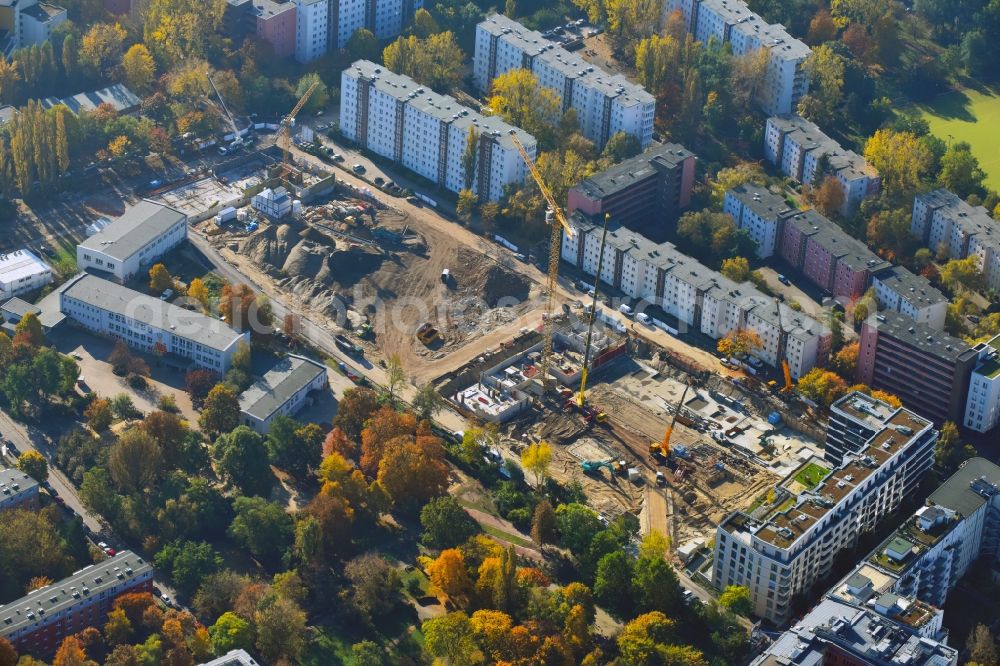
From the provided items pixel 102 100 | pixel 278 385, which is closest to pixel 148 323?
pixel 278 385

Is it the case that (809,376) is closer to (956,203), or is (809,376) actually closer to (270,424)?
(956,203)

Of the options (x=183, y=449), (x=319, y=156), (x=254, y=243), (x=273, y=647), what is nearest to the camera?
(x=273, y=647)

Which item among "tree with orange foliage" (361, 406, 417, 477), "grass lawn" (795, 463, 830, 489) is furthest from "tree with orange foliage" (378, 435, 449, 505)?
"grass lawn" (795, 463, 830, 489)

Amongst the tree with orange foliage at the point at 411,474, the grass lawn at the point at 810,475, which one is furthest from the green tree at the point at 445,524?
the grass lawn at the point at 810,475

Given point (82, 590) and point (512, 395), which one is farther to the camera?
point (512, 395)

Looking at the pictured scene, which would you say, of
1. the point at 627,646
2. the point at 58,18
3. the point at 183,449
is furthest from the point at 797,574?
the point at 58,18

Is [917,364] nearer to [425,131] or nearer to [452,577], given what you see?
[452,577]

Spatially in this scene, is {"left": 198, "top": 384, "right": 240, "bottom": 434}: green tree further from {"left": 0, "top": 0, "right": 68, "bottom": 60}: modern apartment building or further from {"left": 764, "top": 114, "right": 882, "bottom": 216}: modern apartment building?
{"left": 764, "top": 114, "right": 882, "bottom": 216}: modern apartment building
